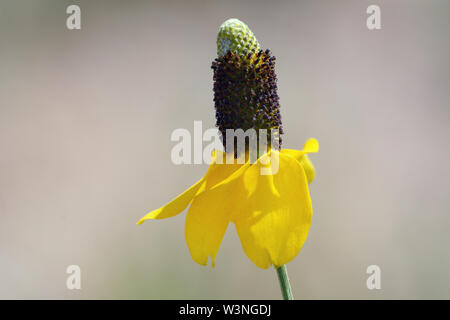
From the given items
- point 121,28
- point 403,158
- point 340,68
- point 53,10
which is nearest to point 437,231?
point 403,158

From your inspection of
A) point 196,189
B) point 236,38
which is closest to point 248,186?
point 196,189

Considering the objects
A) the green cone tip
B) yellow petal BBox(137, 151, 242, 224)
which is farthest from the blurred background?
the green cone tip

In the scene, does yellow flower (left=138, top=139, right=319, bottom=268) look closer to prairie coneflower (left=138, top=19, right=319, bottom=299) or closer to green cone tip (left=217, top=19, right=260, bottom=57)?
prairie coneflower (left=138, top=19, right=319, bottom=299)

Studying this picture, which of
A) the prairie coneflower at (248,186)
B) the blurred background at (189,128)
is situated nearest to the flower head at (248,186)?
the prairie coneflower at (248,186)

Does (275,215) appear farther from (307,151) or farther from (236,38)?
(236,38)

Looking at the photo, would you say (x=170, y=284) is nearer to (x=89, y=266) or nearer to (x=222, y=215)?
(x=89, y=266)

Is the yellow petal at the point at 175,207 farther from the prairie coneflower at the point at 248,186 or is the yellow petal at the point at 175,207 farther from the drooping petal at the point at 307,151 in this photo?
the drooping petal at the point at 307,151
